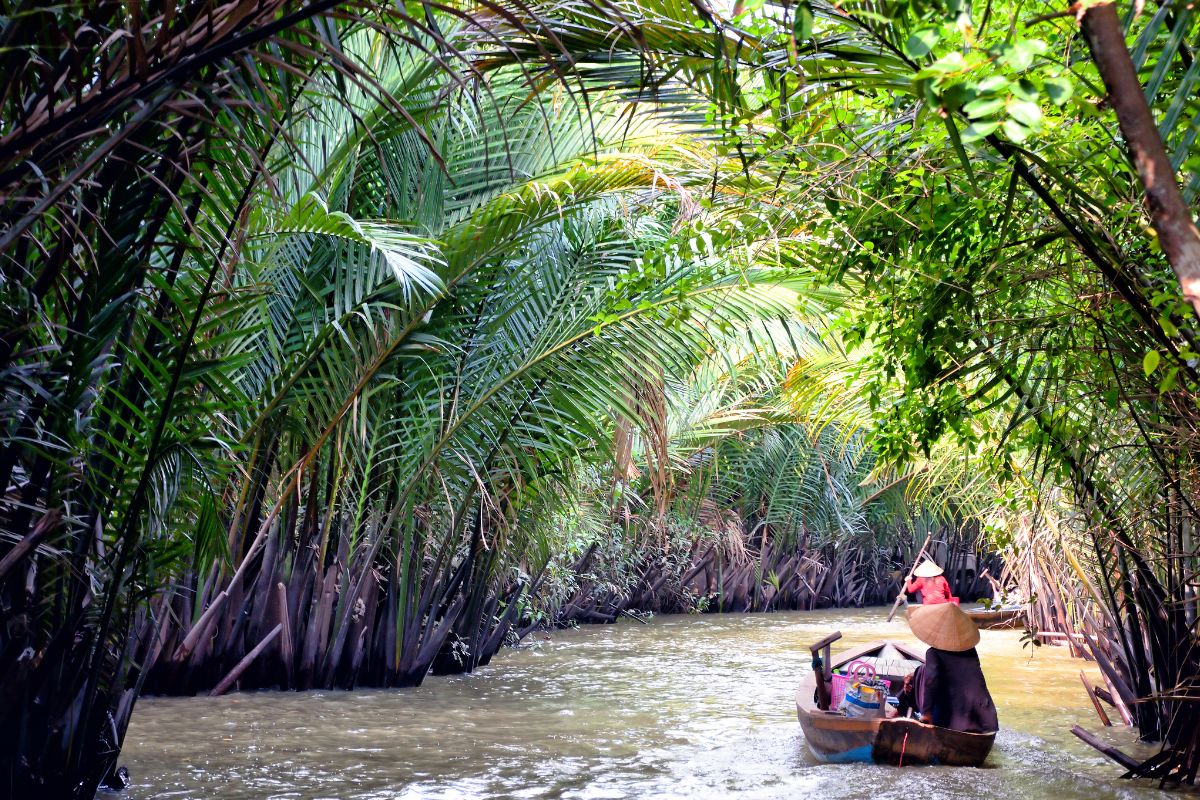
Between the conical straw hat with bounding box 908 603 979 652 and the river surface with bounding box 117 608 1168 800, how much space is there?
31.3 inches

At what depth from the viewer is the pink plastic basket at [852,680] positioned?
8164 millimetres

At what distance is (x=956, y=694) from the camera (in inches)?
290

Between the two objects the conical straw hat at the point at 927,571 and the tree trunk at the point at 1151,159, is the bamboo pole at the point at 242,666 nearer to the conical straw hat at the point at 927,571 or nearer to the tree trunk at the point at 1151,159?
the conical straw hat at the point at 927,571

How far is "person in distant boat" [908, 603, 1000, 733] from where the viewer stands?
7.32 metres

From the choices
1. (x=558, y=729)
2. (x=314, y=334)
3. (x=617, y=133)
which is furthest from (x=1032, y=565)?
(x=314, y=334)

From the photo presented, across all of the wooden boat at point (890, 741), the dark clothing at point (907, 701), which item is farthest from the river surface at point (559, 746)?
the dark clothing at point (907, 701)

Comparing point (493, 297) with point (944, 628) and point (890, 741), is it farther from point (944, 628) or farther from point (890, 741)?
point (890, 741)

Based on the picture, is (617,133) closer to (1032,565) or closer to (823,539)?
(1032,565)

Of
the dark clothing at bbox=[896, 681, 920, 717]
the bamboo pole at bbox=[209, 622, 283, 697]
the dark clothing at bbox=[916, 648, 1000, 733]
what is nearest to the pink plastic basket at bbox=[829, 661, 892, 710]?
the dark clothing at bbox=[896, 681, 920, 717]

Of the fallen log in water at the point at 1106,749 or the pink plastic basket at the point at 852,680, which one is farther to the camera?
the pink plastic basket at the point at 852,680

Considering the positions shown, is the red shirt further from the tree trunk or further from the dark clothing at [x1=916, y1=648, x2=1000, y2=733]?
the tree trunk

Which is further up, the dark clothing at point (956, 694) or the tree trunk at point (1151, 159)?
the tree trunk at point (1151, 159)

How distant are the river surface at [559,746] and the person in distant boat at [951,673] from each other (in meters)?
0.36

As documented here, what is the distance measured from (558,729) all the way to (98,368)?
17.8 ft
